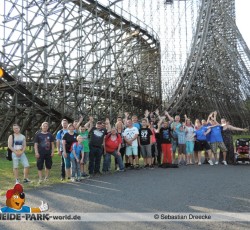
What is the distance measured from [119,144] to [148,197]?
296 centimetres

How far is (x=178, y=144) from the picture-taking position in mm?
9266

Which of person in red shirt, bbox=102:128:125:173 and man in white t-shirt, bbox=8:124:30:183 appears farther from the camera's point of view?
person in red shirt, bbox=102:128:125:173

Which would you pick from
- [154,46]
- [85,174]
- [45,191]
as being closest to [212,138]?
[85,174]

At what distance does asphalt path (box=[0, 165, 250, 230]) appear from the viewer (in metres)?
3.70

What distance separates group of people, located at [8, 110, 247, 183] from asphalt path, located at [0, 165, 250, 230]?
588mm

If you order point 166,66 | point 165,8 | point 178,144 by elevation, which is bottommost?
point 178,144

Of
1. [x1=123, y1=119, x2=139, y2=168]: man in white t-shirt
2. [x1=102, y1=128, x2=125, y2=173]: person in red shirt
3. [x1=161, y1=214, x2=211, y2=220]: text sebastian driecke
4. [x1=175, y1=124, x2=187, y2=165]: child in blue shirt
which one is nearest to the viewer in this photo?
[x1=161, y1=214, x2=211, y2=220]: text sebastian driecke

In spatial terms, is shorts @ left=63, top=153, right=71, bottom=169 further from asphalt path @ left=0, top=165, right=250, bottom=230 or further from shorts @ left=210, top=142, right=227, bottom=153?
shorts @ left=210, top=142, right=227, bottom=153

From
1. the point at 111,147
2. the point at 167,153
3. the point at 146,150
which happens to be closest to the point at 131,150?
the point at 146,150

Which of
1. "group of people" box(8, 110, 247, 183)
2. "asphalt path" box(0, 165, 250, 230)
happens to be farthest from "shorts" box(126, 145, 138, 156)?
"asphalt path" box(0, 165, 250, 230)

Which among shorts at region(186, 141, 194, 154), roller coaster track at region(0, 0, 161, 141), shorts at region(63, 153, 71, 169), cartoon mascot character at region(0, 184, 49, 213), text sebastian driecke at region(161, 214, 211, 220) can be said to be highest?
roller coaster track at region(0, 0, 161, 141)

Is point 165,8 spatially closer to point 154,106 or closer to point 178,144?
point 154,106

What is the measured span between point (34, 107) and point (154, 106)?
1018 centimetres

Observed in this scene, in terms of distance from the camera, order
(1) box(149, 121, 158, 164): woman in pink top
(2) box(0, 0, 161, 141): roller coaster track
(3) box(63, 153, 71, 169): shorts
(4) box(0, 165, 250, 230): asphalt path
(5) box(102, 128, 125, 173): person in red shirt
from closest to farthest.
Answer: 1. (4) box(0, 165, 250, 230): asphalt path
2. (3) box(63, 153, 71, 169): shorts
3. (5) box(102, 128, 125, 173): person in red shirt
4. (1) box(149, 121, 158, 164): woman in pink top
5. (2) box(0, 0, 161, 141): roller coaster track
